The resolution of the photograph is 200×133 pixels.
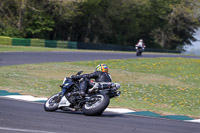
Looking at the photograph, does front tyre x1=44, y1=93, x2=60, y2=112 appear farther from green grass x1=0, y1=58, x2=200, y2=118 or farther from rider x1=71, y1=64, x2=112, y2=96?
green grass x1=0, y1=58, x2=200, y2=118

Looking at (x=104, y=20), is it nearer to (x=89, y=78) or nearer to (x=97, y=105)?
(x=89, y=78)

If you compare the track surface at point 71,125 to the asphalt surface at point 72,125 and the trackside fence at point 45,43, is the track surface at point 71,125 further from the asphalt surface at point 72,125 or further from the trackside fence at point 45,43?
the trackside fence at point 45,43

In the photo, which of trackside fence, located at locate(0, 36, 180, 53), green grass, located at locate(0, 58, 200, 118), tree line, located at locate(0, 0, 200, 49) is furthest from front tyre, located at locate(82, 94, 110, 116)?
tree line, located at locate(0, 0, 200, 49)

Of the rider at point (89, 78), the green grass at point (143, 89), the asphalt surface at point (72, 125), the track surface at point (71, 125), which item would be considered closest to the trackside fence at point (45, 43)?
the green grass at point (143, 89)

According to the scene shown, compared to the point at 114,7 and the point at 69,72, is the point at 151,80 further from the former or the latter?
the point at 114,7

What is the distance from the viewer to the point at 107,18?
228ft

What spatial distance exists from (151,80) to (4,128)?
1761 centimetres

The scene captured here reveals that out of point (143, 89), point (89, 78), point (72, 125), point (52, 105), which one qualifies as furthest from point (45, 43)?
point (72, 125)

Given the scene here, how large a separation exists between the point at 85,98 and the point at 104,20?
2339 inches

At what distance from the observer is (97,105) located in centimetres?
907

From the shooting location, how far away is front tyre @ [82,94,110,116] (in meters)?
8.99

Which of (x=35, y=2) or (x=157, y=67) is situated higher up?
(x=35, y=2)

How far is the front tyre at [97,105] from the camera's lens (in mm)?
8992

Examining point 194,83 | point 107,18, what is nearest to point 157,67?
point 194,83
